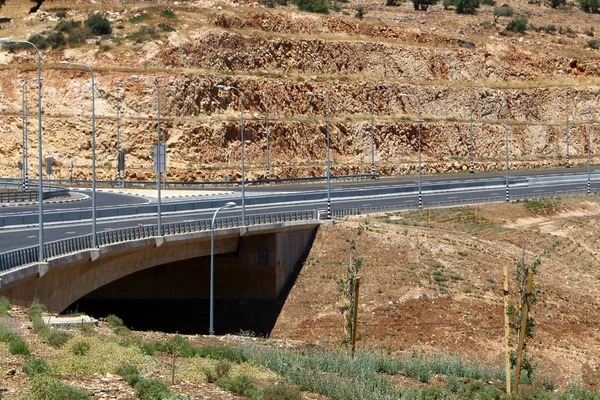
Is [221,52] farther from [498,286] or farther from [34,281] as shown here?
[34,281]

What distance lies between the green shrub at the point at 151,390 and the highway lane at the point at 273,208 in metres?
19.7

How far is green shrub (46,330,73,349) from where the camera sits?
24266 millimetres

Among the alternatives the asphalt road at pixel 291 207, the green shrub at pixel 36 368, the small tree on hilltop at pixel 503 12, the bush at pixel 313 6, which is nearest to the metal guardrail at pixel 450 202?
the asphalt road at pixel 291 207

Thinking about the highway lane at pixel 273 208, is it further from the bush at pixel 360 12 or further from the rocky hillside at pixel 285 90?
the bush at pixel 360 12

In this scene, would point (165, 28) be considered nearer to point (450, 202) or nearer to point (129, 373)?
point (450, 202)

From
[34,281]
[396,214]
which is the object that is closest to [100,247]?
[34,281]

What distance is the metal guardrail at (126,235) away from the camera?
110ft

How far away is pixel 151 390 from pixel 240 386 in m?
2.40

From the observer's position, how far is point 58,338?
24.5 metres

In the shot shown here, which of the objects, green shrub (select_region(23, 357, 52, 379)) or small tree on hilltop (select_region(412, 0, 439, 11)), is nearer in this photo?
green shrub (select_region(23, 357, 52, 379))

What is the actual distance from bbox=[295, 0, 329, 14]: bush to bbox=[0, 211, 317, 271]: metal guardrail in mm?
66852

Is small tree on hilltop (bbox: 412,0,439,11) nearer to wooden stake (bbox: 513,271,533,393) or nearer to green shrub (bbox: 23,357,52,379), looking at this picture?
wooden stake (bbox: 513,271,533,393)

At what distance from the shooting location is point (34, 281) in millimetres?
34469

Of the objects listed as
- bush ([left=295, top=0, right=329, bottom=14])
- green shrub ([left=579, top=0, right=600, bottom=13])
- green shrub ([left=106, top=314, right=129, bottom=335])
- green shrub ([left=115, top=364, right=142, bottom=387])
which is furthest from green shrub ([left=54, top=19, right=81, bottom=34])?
green shrub ([left=579, top=0, right=600, bottom=13])
